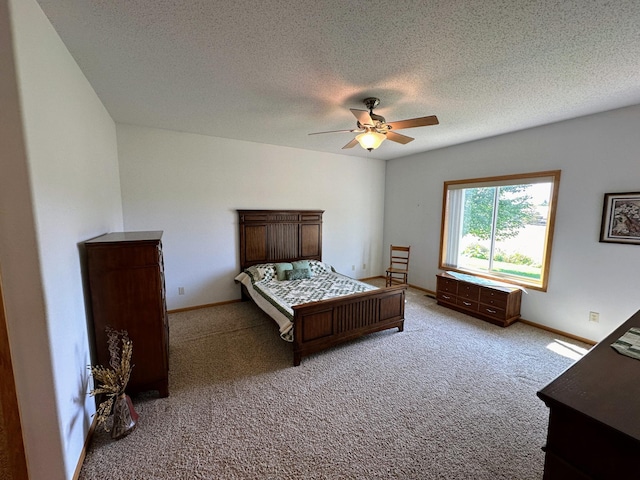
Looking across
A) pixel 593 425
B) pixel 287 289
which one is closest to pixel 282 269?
pixel 287 289

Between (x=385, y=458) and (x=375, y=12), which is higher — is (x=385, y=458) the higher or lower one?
the lower one

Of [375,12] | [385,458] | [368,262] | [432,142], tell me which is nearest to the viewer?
[375,12]

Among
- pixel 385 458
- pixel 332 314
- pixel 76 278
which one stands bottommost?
pixel 385 458

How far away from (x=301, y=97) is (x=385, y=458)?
3.03 metres

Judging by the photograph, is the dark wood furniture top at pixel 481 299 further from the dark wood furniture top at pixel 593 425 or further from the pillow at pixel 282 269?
the dark wood furniture top at pixel 593 425

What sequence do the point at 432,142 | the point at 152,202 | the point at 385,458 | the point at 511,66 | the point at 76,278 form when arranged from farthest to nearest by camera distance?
the point at 432,142 < the point at 152,202 < the point at 511,66 < the point at 76,278 < the point at 385,458

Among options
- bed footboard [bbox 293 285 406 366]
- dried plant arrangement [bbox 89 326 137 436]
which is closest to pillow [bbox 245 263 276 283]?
bed footboard [bbox 293 285 406 366]

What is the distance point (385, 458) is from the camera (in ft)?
5.51

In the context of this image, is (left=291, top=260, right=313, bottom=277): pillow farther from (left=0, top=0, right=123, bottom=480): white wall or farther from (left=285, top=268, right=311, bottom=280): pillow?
(left=0, top=0, right=123, bottom=480): white wall

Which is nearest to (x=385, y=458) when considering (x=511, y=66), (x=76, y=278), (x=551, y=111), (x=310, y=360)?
(x=310, y=360)

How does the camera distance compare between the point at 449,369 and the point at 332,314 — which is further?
the point at 332,314

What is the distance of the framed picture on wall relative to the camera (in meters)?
2.78

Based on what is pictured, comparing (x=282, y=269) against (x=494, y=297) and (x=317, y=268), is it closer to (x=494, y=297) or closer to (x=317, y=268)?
(x=317, y=268)

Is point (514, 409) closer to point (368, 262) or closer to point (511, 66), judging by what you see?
point (511, 66)
